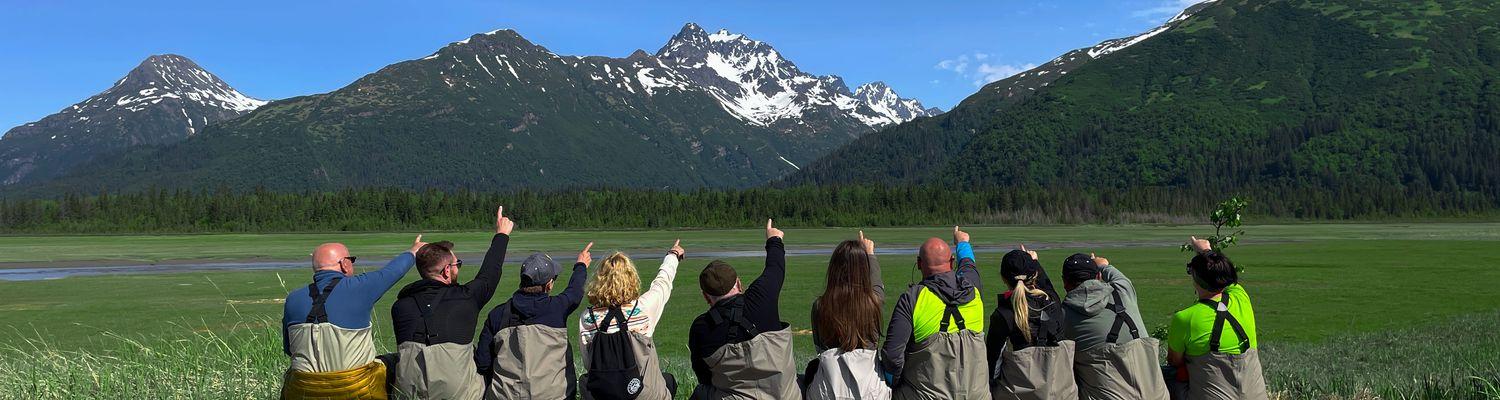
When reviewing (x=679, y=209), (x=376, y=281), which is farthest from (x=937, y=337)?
(x=679, y=209)

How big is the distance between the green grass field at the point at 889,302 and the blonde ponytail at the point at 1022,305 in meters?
4.18

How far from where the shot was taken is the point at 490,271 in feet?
29.2

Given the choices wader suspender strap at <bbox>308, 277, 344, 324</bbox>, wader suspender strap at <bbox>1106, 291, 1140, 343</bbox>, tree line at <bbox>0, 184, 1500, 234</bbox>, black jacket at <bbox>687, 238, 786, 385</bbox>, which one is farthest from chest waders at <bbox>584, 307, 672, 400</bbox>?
tree line at <bbox>0, 184, 1500, 234</bbox>

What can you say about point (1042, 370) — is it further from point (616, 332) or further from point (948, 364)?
point (616, 332)

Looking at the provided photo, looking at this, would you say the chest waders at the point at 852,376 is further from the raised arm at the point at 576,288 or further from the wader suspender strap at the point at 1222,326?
the wader suspender strap at the point at 1222,326

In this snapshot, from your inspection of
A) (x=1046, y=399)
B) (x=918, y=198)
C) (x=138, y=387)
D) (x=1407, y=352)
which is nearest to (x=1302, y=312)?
(x=1407, y=352)

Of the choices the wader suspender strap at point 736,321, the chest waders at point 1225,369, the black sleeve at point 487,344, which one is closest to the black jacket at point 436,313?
the black sleeve at point 487,344

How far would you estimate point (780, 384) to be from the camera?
26.2 feet

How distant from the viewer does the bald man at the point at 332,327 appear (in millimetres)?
8031

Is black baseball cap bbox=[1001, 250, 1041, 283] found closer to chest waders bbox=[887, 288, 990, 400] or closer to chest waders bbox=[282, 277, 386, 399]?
chest waders bbox=[887, 288, 990, 400]

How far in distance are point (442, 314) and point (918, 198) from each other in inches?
7032

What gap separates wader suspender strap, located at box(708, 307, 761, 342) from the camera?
7684 millimetres

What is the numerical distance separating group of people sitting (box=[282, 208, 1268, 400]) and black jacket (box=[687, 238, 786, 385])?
0.05ft

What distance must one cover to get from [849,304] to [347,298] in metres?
4.18
